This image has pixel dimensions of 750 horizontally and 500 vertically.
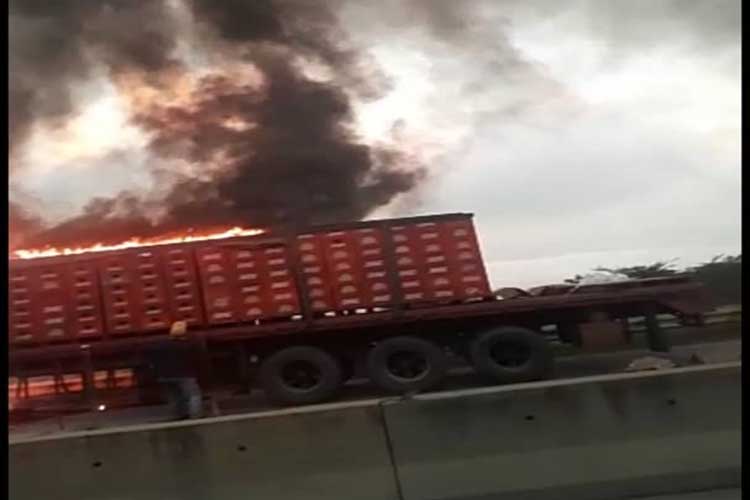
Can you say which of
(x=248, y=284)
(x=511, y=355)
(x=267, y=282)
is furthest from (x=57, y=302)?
(x=511, y=355)

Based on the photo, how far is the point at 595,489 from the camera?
570 cm

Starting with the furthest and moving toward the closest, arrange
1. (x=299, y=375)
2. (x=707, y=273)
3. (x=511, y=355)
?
(x=707, y=273) → (x=511, y=355) → (x=299, y=375)

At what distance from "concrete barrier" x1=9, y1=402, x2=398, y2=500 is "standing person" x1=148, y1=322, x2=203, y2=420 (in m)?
6.39

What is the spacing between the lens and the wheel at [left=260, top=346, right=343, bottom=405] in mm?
12992

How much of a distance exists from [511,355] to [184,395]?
4081 mm

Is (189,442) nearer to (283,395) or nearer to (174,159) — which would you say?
(283,395)

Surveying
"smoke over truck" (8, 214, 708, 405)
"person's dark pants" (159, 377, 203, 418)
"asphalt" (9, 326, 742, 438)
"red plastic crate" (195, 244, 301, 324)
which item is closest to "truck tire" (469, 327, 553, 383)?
"smoke over truck" (8, 214, 708, 405)

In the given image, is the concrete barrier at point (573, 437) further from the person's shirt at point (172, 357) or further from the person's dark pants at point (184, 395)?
the person's shirt at point (172, 357)

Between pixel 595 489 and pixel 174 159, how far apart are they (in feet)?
32.3

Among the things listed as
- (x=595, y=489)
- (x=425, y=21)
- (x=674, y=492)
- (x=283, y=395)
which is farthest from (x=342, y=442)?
(x=425, y=21)

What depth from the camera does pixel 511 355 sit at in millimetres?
13305

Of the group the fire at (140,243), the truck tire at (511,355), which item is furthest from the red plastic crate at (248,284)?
the truck tire at (511,355)

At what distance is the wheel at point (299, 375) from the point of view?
42.6 feet

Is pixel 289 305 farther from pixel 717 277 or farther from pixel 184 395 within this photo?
pixel 717 277
